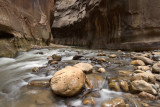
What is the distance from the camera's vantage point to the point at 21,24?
542 cm

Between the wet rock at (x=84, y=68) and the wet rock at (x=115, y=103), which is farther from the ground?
the wet rock at (x=84, y=68)

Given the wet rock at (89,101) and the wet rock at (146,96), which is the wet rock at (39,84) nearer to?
the wet rock at (89,101)

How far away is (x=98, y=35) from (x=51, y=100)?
8.91 m

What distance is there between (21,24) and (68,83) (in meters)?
5.47

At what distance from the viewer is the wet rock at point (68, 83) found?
124 cm

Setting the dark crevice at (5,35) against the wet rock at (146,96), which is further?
the dark crevice at (5,35)

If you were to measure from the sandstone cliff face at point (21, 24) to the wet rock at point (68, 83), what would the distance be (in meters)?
3.23

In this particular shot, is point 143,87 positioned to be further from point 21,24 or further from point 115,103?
point 21,24

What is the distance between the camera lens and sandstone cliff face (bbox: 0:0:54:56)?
4.04 meters

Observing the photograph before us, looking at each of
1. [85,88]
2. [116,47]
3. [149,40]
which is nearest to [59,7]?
[116,47]

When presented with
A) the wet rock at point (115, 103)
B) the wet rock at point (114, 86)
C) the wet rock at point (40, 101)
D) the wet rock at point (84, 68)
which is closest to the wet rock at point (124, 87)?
the wet rock at point (114, 86)

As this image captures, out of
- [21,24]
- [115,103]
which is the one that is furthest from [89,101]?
[21,24]

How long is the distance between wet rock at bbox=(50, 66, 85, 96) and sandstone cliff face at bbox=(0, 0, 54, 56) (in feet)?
10.6

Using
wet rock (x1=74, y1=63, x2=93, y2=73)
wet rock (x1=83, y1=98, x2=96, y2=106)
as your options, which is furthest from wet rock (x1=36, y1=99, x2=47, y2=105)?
wet rock (x1=74, y1=63, x2=93, y2=73)
